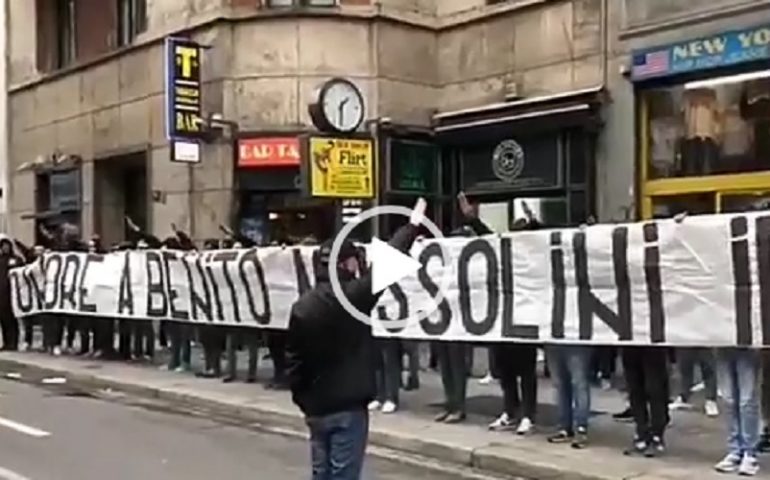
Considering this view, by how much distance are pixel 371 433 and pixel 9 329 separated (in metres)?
10.9

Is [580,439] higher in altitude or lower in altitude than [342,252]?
lower

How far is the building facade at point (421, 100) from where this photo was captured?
17.0 m

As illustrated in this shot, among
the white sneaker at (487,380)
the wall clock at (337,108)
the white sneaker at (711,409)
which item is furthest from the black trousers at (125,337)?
the white sneaker at (711,409)

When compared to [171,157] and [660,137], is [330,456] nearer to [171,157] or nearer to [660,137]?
[660,137]

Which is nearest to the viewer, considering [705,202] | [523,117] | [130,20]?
[705,202]

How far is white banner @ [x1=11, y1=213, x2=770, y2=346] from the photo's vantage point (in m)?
9.33

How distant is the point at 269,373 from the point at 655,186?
19.8ft

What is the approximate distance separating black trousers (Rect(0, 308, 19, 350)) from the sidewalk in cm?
452

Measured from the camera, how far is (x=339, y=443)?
6.27 meters

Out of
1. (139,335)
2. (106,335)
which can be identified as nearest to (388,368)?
(139,335)

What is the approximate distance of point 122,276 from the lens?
57.1 ft

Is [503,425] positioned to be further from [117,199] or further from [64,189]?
[64,189]

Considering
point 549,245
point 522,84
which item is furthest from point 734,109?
point 549,245
